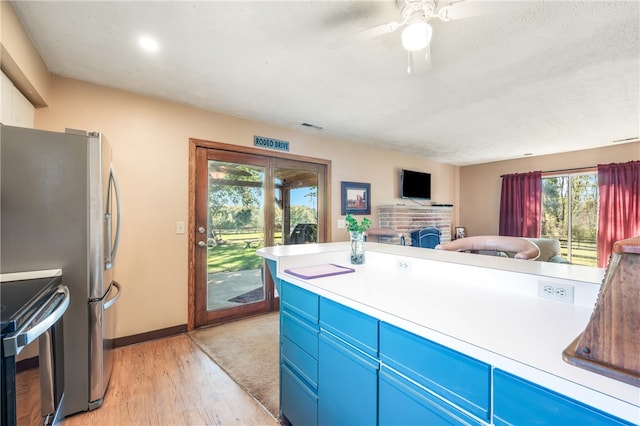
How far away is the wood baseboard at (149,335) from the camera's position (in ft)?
8.53

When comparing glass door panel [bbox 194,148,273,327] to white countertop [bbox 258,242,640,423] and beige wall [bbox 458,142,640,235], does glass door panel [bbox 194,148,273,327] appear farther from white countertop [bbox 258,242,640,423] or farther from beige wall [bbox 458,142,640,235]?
beige wall [bbox 458,142,640,235]

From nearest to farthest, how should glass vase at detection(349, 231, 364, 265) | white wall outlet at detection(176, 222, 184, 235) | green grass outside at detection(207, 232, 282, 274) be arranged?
glass vase at detection(349, 231, 364, 265), white wall outlet at detection(176, 222, 184, 235), green grass outside at detection(207, 232, 282, 274)

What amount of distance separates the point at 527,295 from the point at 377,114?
2.57 m

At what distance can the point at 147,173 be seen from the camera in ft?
9.03

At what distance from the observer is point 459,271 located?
154 centimetres

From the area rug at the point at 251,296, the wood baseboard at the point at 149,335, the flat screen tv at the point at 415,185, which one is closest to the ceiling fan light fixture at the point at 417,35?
the area rug at the point at 251,296

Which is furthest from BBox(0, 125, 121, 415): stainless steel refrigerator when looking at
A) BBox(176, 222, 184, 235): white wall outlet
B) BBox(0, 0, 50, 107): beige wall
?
BBox(176, 222, 184, 235): white wall outlet

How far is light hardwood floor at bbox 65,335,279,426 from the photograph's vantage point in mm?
1719

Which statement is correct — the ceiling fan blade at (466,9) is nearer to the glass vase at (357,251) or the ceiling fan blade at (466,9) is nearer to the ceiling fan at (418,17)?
the ceiling fan at (418,17)

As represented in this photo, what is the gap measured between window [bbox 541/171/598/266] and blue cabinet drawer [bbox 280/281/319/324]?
5999 mm

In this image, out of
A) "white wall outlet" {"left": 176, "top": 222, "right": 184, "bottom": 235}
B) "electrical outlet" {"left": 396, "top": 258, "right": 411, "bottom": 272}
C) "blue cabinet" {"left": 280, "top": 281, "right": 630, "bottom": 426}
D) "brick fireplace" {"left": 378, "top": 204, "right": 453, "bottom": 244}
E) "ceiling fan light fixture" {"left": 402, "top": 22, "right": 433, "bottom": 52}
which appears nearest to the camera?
"blue cabinet" {"left": 280, "top": 281, "right": 630, "bottom": 426}

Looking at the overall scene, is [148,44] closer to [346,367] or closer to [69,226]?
[69,226]

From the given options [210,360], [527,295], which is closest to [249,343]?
[210,360]

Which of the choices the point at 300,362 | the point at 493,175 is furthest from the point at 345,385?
the point at 493,175
